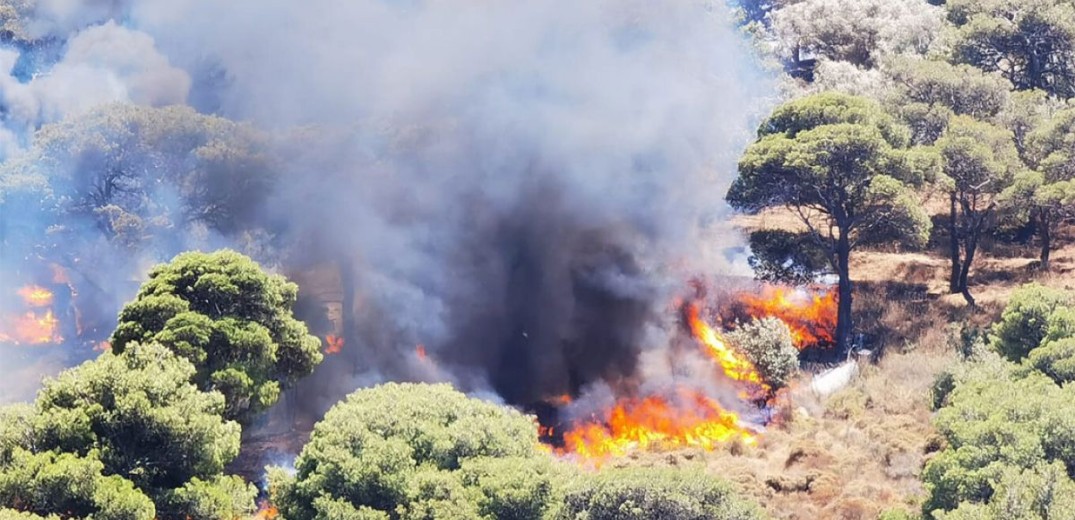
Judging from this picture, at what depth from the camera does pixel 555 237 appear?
46438 mm

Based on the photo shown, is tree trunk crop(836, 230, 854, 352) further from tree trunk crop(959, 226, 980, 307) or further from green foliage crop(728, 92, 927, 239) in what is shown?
tree trunk crop(959, 226, 980, 307)

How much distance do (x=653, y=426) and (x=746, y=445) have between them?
3.62m

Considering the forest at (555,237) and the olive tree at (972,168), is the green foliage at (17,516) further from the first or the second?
the olive tree at (972,168)

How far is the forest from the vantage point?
35906 mm

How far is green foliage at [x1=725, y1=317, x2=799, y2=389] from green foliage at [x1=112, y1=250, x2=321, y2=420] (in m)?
16.4

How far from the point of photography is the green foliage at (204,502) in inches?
1077

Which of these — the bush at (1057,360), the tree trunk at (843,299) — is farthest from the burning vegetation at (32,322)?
the bush at (1057,360)

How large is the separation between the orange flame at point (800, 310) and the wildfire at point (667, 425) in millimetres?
4854

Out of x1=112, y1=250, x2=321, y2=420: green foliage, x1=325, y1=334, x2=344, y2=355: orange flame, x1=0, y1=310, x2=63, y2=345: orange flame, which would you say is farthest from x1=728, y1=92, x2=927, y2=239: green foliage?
x1=0, y1=310, x2=63, y2=345: orange flame

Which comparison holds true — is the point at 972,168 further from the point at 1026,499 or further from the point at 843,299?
the point at 1026,499

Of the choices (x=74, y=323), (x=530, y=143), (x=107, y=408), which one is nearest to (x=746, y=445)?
(x=530, y=143)

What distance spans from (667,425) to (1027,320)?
502 inches

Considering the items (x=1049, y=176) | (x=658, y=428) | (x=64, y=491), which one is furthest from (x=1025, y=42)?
(x=64, y=491)

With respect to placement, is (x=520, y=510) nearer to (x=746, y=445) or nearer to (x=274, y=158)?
(x=746, y=445)
